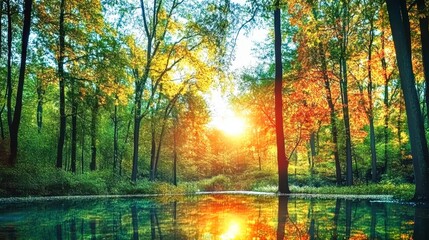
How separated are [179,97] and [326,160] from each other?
14126mm

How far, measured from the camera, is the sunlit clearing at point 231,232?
4258 millimetres

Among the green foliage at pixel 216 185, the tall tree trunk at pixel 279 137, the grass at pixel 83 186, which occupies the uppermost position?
the tall tree trunk at pixel 279 137

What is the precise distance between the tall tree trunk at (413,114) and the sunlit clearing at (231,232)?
246 inches

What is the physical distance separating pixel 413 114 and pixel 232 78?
662 cm

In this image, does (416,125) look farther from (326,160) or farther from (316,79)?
(326,160)

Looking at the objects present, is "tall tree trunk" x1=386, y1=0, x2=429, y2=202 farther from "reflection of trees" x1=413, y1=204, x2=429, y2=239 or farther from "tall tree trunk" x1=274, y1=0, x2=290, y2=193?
"tall tree trunk" x1=274, y1=0, x2=290, y2=193

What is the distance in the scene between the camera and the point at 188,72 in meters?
29.0

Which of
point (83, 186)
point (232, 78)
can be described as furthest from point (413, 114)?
point (83, 186)

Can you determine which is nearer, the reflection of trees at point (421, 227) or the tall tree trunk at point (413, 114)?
the reflection of trees at point (421, 227)

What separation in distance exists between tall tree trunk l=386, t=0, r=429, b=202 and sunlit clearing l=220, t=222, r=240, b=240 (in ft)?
20.5

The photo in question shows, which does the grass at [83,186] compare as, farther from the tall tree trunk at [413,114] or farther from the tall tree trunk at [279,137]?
the tall tree trunk at [279,137]

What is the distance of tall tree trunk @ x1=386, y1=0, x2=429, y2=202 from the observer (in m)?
8.91

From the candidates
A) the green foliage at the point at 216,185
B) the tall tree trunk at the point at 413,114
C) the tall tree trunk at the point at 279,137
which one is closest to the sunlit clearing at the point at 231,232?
the tall tree trunk at the point at 413,114

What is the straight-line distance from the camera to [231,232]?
4.64 meters
